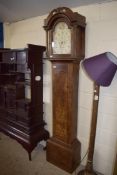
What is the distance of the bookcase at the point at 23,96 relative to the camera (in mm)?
2193

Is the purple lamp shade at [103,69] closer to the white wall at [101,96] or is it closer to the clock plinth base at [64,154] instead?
the white wall at [101,96]

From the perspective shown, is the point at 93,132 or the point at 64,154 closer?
the point at 93,132

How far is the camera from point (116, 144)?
1845 millimetres

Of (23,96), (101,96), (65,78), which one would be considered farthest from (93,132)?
(23,96)

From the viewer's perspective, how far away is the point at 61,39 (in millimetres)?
1869

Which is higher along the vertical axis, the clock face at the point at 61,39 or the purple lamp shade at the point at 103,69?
the clock face at the point at 61,39

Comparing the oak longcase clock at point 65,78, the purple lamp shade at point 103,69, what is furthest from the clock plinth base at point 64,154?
the purple lamp shade at point 103,69

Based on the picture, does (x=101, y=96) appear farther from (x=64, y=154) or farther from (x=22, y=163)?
(x=22, y=163)

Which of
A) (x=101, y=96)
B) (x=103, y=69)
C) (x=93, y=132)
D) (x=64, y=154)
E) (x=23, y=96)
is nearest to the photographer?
(x=103, y=69)

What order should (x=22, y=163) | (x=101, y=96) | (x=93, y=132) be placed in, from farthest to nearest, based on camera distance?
(x=22, y=163)
(x=101, y=96)
(x=93, y=132)

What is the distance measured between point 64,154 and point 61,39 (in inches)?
56.9

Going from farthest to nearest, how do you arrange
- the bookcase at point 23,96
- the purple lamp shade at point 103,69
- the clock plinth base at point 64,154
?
the bookcase at point 23,96 → the clock plinth base at point 64,154 → the purple lamp shade at point 103,69

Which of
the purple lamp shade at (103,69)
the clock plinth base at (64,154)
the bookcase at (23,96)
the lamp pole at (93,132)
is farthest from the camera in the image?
the bookcase at (23,96)

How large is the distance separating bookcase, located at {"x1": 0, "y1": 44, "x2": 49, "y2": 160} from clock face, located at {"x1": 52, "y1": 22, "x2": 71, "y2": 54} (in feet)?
1.17
